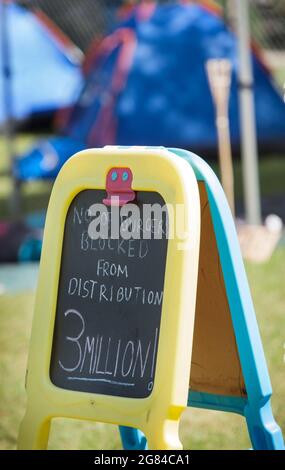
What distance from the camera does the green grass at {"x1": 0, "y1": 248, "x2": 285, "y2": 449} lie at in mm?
4082

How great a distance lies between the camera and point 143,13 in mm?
10781

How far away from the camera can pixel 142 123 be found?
10266 mm

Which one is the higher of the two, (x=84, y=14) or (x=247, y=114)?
(x=84, y=14)

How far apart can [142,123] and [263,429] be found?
292 inches

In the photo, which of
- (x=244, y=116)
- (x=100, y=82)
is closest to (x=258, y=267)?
(x=244, y=116)

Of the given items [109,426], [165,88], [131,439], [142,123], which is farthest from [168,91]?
[131,439]

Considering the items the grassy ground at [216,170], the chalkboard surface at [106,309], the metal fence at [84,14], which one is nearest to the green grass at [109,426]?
the chalkboard surface at [106,309]

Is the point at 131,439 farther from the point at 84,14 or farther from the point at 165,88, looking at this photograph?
the point at 84,14

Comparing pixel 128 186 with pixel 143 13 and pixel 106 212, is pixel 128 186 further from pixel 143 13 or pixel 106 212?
pixel 143 13

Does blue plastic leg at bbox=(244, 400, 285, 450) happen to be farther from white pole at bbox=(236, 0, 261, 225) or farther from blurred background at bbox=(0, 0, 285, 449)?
white pole at bbox=(236, 0, 261, 225)

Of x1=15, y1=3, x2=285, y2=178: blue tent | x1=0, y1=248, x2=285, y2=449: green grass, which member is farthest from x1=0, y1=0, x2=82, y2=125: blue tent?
x1=0, y1=248, x2=285, y2=449: green grass

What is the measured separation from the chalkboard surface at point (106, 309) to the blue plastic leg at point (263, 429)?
0.36m

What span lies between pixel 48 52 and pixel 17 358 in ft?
32.2

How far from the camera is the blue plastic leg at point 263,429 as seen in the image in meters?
3.05
